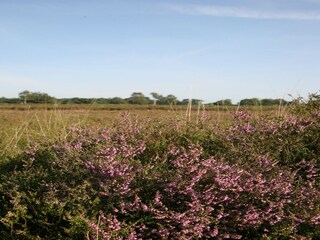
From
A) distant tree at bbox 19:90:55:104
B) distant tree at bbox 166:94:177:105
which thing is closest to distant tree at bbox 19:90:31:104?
distant tree at bbox 19:90:55:104

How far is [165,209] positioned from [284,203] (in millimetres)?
1246

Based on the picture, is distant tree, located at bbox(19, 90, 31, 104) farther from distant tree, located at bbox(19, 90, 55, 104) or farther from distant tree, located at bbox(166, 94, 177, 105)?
distant tree, located at bbox(166, 94, 177, 105)

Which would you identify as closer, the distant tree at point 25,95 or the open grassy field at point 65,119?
the open grassy field at point 65,119

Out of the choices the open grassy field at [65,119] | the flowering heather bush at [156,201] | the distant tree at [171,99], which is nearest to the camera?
Answer: the flowering heather bush at [156,201]

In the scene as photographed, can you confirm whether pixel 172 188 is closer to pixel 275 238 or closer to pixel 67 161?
pixel 275 238

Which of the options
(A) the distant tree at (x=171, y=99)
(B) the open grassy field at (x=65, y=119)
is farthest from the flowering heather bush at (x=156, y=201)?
(A) the distant tree at (x=171, y=99)

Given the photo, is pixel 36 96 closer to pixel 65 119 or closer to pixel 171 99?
pixel 65 119

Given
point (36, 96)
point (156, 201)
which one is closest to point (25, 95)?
point (36, 96)

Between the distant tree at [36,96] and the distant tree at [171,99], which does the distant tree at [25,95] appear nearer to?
the distant tree at [36,96]

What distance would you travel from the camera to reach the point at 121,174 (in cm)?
385

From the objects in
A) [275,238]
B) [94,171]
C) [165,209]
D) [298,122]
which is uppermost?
[298,122]

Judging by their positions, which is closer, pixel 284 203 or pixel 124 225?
pixel 124 225

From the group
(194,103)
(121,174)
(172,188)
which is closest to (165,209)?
(172,188)

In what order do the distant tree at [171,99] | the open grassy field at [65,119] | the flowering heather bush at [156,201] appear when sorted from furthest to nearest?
the distant tree at [171,99], the open grassy field at [65,119], the flowering heather bush at [156,201]
